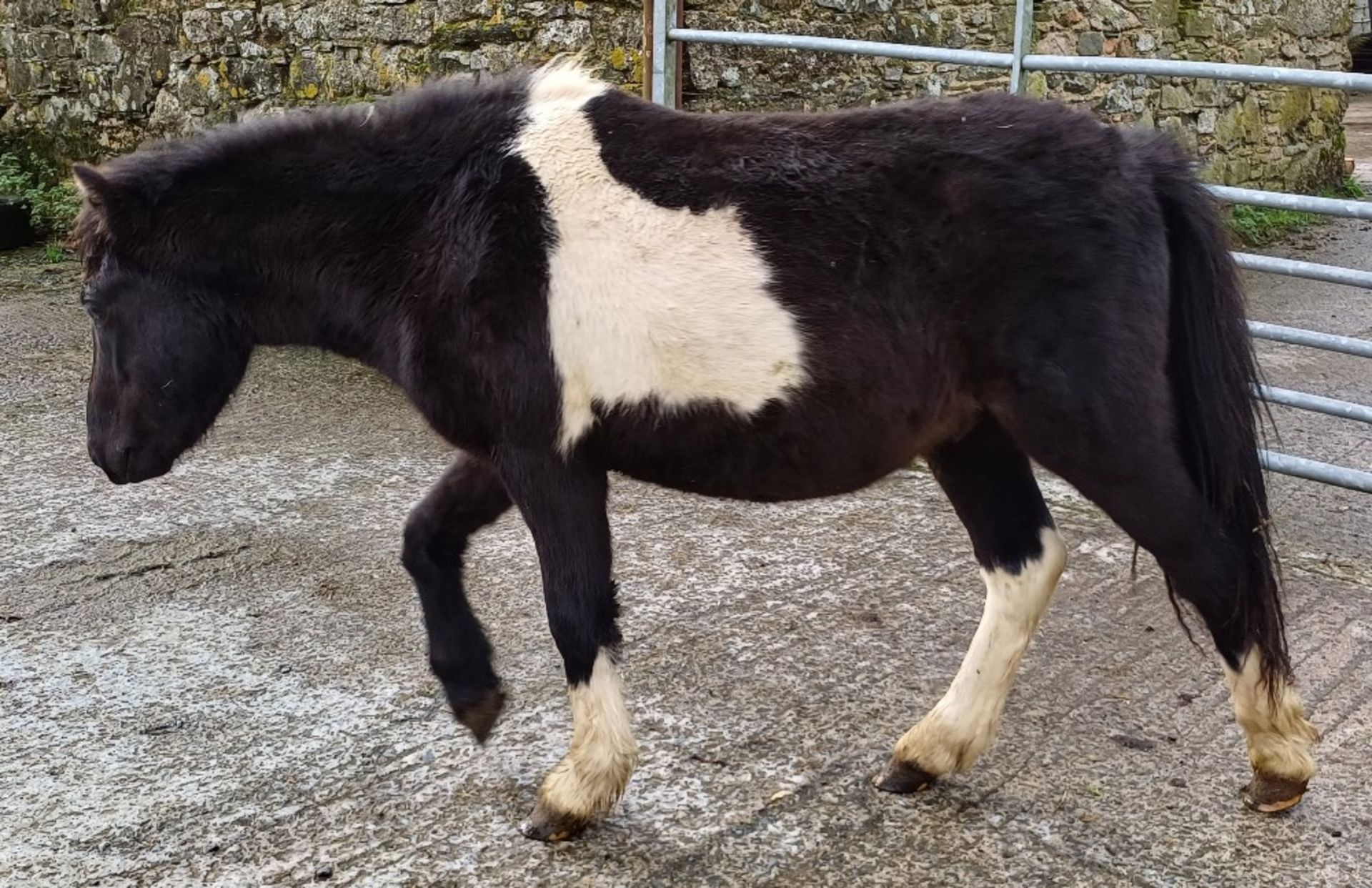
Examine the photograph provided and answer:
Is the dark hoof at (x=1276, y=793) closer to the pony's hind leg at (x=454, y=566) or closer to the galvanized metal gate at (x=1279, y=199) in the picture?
the galvanized metal gate at (x=1279, y=199)

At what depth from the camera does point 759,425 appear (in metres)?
2.75

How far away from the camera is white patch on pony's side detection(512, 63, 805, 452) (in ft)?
8.84

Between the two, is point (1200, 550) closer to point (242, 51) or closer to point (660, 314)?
point (660, 314)

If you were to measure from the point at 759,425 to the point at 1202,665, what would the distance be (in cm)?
156

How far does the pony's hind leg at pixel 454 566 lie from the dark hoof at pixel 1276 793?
1.62m

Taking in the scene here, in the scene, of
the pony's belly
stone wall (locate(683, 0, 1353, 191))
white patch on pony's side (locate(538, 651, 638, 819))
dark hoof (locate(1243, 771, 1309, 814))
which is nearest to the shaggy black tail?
dark hoof (locate(1243, 771, 1309, 814))

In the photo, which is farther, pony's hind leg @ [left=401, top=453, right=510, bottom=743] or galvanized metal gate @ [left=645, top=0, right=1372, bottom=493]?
galvanized metal gate @ [left=645, top=0, right=1372, bottom=493]

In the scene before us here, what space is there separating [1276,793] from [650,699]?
1.42m

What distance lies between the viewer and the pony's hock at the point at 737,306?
A: 2668 mm

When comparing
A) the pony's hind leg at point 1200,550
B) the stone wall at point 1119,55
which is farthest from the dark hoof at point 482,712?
the stone wall at point 1119,55

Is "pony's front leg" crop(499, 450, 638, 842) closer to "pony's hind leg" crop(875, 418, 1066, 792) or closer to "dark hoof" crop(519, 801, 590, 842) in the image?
"dark hoof" crop(519, 801, 590, 842)

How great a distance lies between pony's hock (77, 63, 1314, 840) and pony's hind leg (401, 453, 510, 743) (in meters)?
0.24

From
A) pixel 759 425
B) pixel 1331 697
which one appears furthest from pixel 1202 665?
pixel 759 425

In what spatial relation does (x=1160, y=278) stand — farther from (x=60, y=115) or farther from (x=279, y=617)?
(x=60, y=115)
